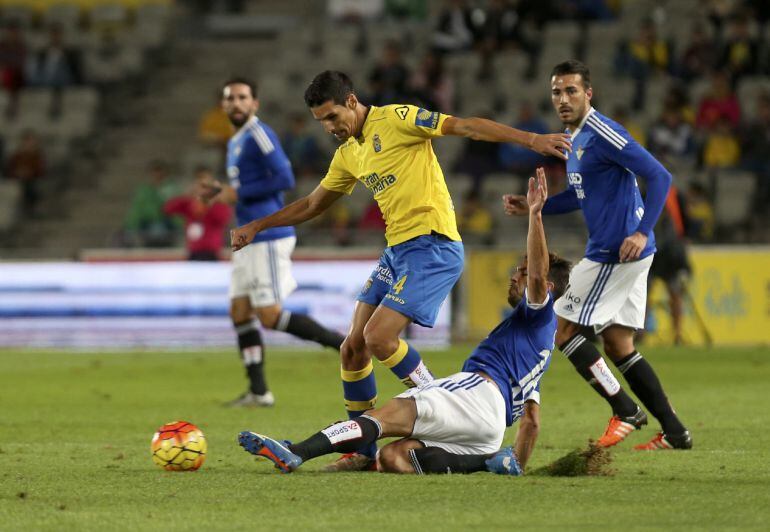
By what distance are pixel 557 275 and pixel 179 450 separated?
2209 mm

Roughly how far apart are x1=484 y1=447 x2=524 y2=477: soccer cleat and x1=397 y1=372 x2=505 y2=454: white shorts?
0.08 metres

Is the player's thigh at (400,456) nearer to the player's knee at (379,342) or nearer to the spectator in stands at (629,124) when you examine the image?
the player's knee at (379,342)

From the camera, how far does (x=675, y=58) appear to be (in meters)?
22.0

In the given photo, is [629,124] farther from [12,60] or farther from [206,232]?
[12,60]

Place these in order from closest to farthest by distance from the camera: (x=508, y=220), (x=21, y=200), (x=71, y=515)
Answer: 1. (x=71, y=515)
2. (x=508, y=220)
3. (x=21, y=200)

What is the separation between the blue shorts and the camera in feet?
26.4

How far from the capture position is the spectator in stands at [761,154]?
1989 cm

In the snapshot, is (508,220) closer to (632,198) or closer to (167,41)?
(167,41)

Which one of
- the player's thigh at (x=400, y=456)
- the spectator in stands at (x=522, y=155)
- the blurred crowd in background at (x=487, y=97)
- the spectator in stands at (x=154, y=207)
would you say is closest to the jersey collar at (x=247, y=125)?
the player's thigh at (x=400, y=456)

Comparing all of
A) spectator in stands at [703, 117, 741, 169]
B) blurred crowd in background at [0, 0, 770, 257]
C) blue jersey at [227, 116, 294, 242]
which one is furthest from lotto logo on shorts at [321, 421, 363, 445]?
spectator in stands at [703, 117, 741, 169]

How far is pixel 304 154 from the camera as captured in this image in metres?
20.7

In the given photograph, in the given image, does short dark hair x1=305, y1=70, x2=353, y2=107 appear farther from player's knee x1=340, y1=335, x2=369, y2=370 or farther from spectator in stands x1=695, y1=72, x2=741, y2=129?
spectator in stands x1=695, y1=72, x2=741, y2=129

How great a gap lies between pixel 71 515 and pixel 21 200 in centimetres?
1746

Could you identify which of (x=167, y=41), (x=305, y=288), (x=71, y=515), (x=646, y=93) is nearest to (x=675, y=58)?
(x=646, y=93)
